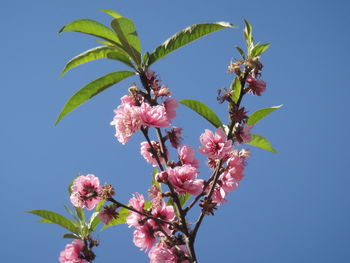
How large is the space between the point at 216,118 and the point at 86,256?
1237mm

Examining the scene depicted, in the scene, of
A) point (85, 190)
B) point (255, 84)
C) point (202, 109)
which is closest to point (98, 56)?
point (202, 109)

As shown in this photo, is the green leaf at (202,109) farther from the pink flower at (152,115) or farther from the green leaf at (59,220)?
the green leaf at (59,220)

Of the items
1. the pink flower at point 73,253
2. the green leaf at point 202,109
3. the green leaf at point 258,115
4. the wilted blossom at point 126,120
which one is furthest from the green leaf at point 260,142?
the pink flower at point 73,253

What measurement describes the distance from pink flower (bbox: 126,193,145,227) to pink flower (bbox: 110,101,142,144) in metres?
0.37

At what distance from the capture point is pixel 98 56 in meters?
2.42

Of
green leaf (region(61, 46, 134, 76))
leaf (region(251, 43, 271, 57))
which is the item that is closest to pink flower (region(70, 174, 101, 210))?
green leaf (region(61, 46, 134, 76))

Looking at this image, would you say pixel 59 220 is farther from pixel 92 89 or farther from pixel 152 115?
pixel 152 115

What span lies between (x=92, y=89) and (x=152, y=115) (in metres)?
0.40

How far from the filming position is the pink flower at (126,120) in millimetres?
2205

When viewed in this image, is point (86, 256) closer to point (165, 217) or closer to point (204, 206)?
point (165, 217)

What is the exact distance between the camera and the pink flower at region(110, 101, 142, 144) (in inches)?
86.8

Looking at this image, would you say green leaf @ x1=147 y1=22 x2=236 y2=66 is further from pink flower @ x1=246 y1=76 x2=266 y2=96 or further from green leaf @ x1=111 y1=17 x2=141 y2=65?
pink flower @ x1=246 y1=76 x2=266 y2=96

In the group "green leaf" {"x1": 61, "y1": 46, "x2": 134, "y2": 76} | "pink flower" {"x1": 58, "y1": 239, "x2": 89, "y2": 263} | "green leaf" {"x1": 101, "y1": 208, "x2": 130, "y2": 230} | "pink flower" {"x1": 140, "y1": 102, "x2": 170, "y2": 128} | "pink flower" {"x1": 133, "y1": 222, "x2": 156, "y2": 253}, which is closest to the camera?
"pink flower" {"x1": 140, "y1": 102, "x2": 170, "y2": 128}

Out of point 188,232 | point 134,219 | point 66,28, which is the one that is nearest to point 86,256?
point 134,219
